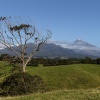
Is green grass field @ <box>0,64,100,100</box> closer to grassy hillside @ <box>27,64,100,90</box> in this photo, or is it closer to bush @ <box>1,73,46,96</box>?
grassy hillside @ <box>27,64,100,90</box>

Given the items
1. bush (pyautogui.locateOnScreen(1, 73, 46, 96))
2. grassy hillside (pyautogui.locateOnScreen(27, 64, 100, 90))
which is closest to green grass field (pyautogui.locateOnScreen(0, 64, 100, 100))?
grassy hillside (pyautogui.locateOnScreen(27, 64, 100, 90))

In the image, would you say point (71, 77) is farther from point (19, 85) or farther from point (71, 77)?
point (19, 85)

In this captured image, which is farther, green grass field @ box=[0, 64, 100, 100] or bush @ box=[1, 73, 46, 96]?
green grass field @ box=[0, 64, 100, 100]

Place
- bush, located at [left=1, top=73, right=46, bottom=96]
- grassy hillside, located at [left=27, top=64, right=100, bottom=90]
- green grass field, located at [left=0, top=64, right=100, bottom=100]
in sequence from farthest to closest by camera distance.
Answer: grassy hillside, located at [left=27, top=64, right=100, bottom=90] < green grass field, located at [left=0, top=64, right=100, bottom=100] < bush, located at [left=1, top=73, right=46, bottom=96]

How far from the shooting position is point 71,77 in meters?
58.2

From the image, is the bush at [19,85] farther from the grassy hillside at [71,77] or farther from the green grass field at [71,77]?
the grassy hillside at [71,77]

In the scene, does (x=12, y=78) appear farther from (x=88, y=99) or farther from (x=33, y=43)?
(x=33, y=43)

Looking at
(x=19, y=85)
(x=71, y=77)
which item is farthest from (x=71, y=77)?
(x=19, y=85)

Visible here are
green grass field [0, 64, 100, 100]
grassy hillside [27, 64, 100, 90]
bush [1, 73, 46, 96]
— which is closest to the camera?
bush [1, 73, 46, 96]

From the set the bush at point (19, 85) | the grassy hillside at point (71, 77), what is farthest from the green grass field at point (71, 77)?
the bush at point (19, 85)

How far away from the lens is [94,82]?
182 ft

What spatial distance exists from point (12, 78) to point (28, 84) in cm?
191

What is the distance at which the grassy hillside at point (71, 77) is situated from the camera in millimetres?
53044

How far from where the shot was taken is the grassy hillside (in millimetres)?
53044
